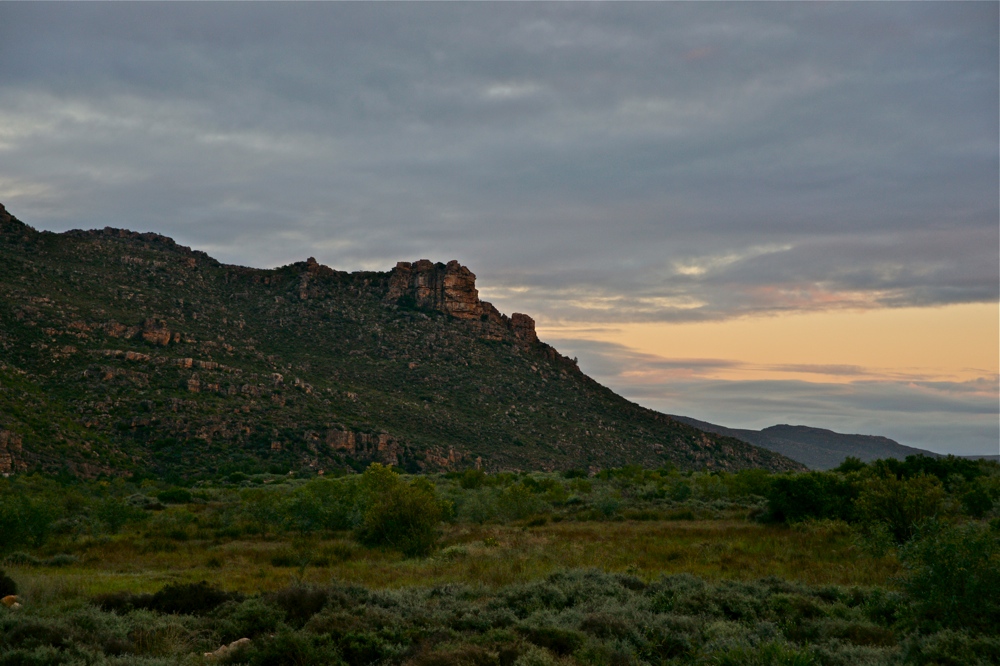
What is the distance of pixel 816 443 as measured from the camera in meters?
160

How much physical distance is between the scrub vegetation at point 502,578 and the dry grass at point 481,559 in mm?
133

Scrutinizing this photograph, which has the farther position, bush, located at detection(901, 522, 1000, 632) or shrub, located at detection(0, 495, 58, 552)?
shrub, located at detection(0, 495, 58, 552)

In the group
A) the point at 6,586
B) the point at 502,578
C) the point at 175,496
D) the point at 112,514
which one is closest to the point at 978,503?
the point at 502,578

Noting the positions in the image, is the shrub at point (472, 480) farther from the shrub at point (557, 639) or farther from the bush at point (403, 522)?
the shrub at point (557, 639)

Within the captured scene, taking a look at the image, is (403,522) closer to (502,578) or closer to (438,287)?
(502,578)

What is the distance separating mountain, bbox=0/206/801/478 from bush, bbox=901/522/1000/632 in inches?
1877

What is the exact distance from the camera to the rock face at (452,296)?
100 meters

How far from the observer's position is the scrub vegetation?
1000 centimetres

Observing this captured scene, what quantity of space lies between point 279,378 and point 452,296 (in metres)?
41.7

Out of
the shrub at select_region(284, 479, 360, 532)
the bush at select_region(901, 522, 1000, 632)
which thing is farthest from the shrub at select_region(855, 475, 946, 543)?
the shrub at select_region(284, 479, 360, 532)

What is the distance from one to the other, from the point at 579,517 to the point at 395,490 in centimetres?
1150

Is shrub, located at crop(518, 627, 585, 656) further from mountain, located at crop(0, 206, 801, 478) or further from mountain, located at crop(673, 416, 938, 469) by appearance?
mountain, located at crop(673, 416, 938, 469)

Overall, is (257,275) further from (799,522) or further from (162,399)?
(799,522)

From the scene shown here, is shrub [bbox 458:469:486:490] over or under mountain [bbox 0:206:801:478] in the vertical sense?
under
